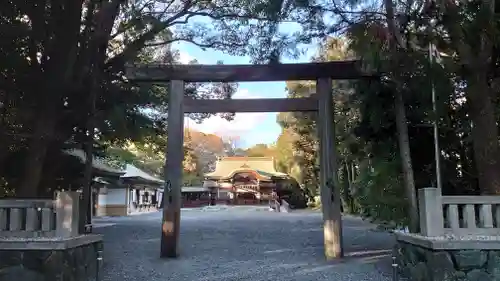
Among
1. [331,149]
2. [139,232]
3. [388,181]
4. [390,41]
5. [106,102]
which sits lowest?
[139,232]

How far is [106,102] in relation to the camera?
18.5 feet

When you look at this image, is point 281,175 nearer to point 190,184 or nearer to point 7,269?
point 190,184

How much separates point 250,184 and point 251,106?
2363cm

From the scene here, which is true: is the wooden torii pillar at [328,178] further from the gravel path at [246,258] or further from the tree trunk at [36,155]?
the tree trunk at [36,155]

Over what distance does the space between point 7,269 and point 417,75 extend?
14.5 feet

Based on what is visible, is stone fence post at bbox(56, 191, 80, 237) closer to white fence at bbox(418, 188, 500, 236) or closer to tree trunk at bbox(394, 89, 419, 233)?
white fence at bbox(418, 188, 500, 236)

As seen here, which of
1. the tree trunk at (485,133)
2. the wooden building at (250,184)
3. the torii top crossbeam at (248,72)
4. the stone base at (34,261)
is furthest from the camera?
the wooden building at (250,184)

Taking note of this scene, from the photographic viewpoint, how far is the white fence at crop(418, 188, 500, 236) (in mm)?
4488

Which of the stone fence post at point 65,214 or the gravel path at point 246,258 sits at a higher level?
the stone fence post at point 65,214

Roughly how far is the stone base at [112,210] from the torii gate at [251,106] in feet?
55.6

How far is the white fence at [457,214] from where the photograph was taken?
14.7 feet

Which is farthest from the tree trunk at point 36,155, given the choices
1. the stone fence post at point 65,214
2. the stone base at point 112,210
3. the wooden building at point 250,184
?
the wooden building at point 250,184

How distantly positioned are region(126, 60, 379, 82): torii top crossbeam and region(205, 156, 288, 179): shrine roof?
884 inches

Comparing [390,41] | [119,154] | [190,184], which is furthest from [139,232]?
[190,184]
